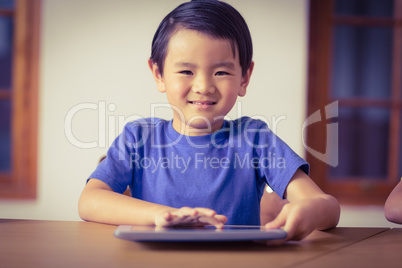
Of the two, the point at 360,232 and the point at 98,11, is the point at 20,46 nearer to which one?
the point at 98,11

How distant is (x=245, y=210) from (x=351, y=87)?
6.29 feet

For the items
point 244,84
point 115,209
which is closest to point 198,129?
point 244,84

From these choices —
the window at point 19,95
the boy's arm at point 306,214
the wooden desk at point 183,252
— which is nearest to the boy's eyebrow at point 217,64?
the boy's arm at point 306,214

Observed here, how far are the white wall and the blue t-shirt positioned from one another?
5.06 ft

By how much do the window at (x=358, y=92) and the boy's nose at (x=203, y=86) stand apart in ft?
5.94

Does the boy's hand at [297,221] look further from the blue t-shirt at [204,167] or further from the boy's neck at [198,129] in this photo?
the boy's neck at [198,129]

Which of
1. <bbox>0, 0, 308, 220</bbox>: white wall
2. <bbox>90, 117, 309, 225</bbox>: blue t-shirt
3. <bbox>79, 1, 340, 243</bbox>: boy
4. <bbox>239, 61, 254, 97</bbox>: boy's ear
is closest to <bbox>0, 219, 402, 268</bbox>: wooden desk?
<bbox>79, 1, 340, 243</bbox>: boy

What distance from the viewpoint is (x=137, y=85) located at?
2633 millimetres

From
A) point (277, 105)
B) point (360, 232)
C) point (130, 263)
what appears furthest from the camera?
point (277, 105)

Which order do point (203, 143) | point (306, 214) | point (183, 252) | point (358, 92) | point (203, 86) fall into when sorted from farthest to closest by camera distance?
point (358, 92), point (203, 143), point (203, 86), point (306, 214), point (183, 252)

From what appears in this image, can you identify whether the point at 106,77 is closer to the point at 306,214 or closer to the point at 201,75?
the point at 201,75

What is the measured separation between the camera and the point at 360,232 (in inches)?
29.6

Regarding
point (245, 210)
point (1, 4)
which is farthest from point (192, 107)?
point (1, 4)

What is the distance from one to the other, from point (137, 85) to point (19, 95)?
0.70 metres
